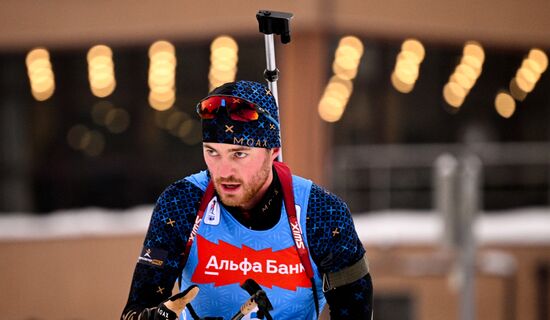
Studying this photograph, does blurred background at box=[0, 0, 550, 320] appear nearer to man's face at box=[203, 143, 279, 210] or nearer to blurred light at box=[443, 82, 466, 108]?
blurred light at box=[443, 82, 466, 108]

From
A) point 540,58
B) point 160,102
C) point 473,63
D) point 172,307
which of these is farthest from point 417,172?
point 172,307

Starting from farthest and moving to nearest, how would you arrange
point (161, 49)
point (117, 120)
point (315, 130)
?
point (117, 120) < point (161, 49) < point (315, 130)

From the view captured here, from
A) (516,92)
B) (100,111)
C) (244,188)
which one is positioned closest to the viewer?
(244,188)

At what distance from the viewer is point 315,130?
15.4 m

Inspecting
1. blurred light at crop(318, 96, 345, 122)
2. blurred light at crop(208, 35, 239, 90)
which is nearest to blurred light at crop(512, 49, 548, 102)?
blurred light at crop(318, 96, 345, 122)

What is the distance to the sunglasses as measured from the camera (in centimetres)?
334

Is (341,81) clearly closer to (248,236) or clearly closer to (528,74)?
(528,74)

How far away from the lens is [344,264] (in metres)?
3.49

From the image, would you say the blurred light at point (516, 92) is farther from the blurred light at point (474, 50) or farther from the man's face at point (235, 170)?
the man's face at point (235, 170)

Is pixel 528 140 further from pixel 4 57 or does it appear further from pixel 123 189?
pixel 4 57

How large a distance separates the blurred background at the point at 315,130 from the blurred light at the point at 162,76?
27mm

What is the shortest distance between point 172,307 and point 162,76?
12.8 meters

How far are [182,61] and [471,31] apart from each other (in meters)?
4.31

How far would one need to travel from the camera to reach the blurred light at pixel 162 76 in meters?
15.7
